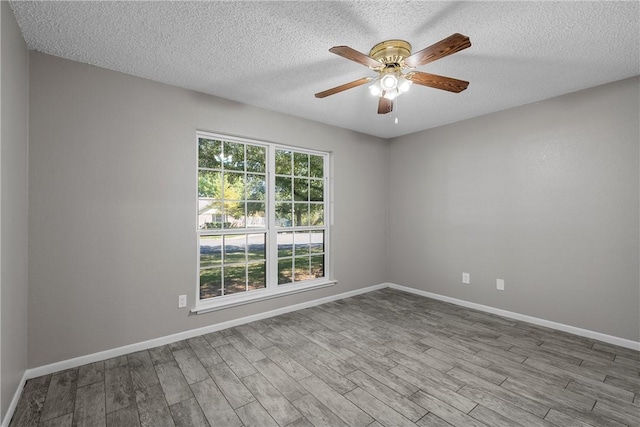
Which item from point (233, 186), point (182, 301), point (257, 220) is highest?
point (233, 186)

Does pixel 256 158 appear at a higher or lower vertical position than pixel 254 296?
higher

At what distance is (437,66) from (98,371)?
381 cm

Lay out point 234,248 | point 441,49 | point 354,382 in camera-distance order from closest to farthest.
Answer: point 441,49, point 354,382, point 234,248

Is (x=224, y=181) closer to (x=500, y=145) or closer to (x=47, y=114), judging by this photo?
(x=47, y=114)

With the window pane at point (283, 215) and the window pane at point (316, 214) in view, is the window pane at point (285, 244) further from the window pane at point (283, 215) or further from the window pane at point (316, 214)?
the window pane at point (316, 214)

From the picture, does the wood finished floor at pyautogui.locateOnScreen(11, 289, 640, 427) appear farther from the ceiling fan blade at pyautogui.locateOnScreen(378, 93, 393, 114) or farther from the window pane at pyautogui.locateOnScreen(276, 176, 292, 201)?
the ceiling fan blade at pyautogui.locateOnScreen(378, 93, 393, 114)

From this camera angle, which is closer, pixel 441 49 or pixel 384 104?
pixel 441 49

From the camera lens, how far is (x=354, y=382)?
218 cm

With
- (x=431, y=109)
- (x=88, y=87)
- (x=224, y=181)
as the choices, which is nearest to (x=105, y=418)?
(x=224, y=181)

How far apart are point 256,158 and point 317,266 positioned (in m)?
1.78

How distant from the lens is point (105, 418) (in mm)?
1799

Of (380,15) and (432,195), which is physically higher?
(380,15)

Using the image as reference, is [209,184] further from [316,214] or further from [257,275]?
[316,214]

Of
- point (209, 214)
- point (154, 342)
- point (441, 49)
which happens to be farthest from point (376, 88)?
point (154, 342)
